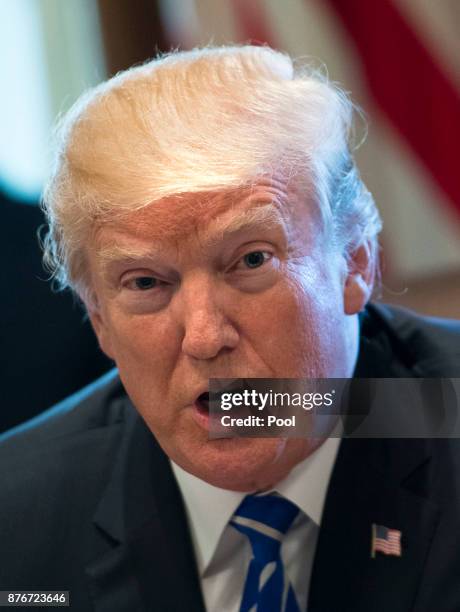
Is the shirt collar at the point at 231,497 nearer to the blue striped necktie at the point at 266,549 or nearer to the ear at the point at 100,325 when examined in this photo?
the blue striped necktie at the point at 266,549

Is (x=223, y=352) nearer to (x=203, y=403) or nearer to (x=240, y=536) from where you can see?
(x=203, y=403)

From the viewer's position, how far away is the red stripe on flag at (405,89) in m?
1.65

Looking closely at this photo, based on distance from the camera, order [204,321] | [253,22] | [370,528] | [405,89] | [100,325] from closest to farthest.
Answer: [204,321]
[370,528]
[100,325]
[405,89]
[253,22]

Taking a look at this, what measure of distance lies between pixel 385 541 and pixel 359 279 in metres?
0.30

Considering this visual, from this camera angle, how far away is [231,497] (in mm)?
1037

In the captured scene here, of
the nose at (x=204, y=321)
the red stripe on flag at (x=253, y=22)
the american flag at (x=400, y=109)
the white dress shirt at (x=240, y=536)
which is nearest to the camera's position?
the nose at (x=204, y=321)

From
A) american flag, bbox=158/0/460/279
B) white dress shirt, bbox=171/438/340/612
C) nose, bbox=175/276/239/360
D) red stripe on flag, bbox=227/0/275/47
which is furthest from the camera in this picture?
red stripe on flag, bbox=227/0/275/47

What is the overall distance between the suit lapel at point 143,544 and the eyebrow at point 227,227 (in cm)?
31

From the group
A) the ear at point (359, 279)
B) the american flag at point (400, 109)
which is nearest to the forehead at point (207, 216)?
the ear at point (359, 279)

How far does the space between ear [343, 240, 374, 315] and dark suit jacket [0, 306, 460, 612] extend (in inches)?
4.4

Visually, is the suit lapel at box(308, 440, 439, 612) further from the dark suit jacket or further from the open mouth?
the open mouth

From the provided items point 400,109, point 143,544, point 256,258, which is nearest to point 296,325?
point 256,258

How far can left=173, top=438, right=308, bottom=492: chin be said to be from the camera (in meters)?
0.93

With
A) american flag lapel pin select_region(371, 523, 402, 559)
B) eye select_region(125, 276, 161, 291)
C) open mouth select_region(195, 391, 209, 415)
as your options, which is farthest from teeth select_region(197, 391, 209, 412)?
american flag lapel pin select_region(371, 523, 402, 559)
